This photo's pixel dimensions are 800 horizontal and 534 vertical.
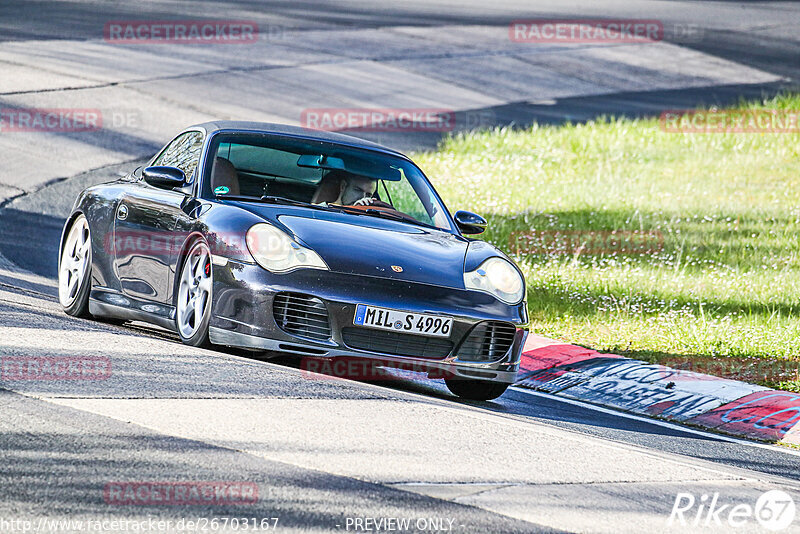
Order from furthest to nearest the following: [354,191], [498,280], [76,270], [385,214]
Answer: [76,270]
[354,191]
[385,214]
[498,280]

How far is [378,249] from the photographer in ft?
23.2

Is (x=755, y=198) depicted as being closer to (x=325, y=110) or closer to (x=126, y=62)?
(x=325, y=110)

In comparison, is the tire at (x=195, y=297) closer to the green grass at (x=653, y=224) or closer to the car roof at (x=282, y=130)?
the car roof at (x=282, y=130)

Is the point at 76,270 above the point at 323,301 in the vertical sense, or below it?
below

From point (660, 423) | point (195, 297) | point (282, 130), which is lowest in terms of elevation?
point (660, 423)

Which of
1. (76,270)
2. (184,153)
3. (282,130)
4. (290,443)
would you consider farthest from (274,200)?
(290,443)

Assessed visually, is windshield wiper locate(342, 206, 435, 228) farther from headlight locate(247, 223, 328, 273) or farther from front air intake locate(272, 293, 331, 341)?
front air intake locate(272, 293, 331, 341)

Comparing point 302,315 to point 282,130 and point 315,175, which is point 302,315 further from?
point 282,130

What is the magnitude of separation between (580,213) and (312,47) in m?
12.7

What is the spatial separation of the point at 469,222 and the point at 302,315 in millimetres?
1899

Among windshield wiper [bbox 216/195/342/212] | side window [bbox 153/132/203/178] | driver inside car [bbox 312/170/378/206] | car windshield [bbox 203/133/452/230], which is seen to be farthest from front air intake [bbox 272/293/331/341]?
side window [bbox 153/132/203/178]

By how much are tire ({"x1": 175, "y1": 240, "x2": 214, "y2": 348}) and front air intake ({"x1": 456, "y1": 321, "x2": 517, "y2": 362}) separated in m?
1.43

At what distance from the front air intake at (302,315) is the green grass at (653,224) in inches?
130

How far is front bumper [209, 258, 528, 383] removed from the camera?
22.0ft
